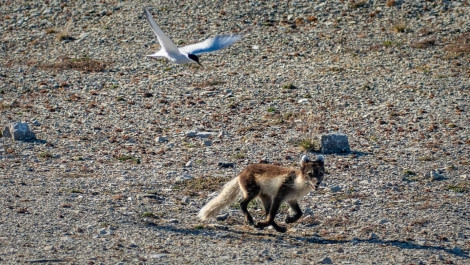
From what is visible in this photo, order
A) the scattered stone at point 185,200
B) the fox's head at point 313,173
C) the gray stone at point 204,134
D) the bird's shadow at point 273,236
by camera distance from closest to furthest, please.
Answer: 1. the bird's shadow at point 273,236
2. the fox's head at point 313,173
3. the scattered stone at point 185,200
4. the gray stone at point 204,134

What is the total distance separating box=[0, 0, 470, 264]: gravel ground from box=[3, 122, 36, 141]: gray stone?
27 cm

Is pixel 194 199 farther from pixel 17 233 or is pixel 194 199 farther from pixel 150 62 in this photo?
pixel 150 62

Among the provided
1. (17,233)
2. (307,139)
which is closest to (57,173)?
(17,233)

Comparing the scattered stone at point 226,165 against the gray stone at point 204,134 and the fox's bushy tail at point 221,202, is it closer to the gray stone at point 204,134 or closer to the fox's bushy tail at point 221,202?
the gray stone at point 204,134

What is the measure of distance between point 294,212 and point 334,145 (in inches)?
157

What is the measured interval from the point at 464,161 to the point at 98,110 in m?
7.75

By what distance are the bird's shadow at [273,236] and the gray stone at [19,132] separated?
18.7ft

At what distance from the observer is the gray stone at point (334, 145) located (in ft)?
48.6

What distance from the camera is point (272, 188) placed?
1093 cm

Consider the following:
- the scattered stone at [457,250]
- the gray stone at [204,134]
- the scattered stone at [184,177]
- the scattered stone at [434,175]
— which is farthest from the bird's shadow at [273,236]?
the gray stone at [204,134]

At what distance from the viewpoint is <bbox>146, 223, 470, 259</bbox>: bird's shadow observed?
10.1 meters

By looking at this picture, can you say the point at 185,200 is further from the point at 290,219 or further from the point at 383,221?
the point at 383,221

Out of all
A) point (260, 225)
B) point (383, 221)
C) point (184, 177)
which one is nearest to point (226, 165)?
point (184, 177)

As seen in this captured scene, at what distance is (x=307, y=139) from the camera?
604 inches
